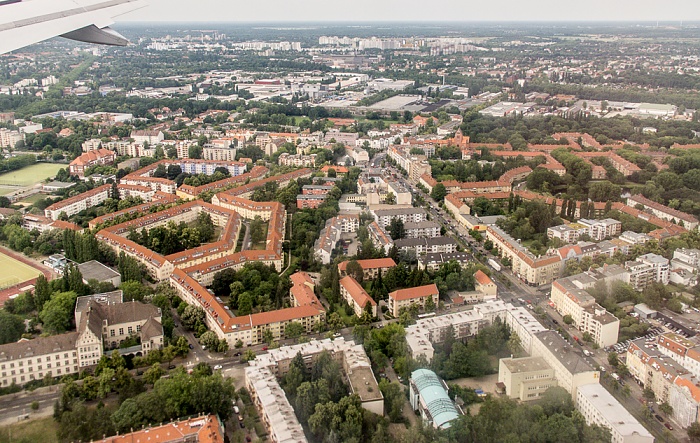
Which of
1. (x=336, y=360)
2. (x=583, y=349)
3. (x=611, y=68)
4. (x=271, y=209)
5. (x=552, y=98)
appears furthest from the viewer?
(x=611, y=68)

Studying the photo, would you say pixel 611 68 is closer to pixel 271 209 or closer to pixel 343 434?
pixel 271 209

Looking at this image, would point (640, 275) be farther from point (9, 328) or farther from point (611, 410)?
A: point (9, 328)

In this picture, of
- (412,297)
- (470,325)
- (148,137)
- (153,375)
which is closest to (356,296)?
(412,297)

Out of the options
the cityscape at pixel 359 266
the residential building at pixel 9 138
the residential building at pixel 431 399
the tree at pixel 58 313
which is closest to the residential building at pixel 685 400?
the cityscape at pixel 359 266

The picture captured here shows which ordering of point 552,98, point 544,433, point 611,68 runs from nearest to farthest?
1. point 544,433
2. point 552,98
3. point 611,68

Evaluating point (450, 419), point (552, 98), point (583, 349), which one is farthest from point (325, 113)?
point (450, 419)

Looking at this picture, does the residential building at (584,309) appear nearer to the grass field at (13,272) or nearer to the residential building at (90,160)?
the grass field at (13,272)

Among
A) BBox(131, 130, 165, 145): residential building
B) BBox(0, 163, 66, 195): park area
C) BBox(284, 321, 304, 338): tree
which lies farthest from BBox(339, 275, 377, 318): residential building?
BBox(131, 130, 165, 145): residential building
